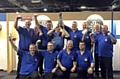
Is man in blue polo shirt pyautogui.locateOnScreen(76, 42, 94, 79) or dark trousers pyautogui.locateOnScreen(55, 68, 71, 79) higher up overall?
man in blue polo shirt pyautogui.locateOnScreen(76, 42, 94, 79)

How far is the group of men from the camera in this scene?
4.17 metres

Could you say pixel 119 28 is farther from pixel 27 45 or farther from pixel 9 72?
pixel 9 72

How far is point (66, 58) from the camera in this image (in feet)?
13.9

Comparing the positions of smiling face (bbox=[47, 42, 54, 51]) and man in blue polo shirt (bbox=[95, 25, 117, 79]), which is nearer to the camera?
smiling face (bbox=[47, 42, 54, 51])

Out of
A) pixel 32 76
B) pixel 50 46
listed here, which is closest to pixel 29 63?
pixel 32 76

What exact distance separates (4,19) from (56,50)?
2.51 meters

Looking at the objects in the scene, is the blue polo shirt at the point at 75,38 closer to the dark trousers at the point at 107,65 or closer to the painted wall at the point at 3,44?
the dark trousers at the point at 107,65

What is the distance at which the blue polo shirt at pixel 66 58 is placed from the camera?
13.9ft

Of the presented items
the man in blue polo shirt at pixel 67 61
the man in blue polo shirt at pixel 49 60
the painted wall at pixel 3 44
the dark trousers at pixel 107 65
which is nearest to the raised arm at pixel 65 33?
the man in blue polo shirt at pixel 67 61

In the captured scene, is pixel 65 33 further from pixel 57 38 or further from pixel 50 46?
pixel 50 46

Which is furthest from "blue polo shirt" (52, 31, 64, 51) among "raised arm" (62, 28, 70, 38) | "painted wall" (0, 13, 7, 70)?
"painted wall" (0, 13, 7, 70)

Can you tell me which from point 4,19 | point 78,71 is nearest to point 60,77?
point 78,71

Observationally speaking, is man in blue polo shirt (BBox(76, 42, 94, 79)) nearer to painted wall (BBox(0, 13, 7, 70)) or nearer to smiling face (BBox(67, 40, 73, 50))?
smiling face (BBox(67, 40, 73, 50))

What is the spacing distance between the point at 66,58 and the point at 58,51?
27cm
